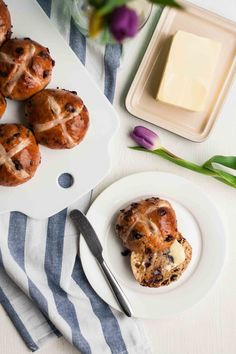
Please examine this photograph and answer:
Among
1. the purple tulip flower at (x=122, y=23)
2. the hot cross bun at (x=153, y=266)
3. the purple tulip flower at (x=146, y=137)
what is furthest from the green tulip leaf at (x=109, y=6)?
the hot cross bun at (x=153, y=266)

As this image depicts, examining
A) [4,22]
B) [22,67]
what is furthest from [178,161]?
[4,22]

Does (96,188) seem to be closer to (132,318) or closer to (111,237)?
(111,237)

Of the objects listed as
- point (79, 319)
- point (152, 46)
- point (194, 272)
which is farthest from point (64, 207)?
point (152, 46)

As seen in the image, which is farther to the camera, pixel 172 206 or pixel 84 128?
pixel 172 206

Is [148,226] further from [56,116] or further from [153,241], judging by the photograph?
[56,116]

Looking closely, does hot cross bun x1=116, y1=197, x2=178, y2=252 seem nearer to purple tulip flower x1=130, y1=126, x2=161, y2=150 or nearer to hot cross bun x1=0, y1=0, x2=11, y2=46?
purple tulip flower x1=130, y1=126, x2=161, y2=150
